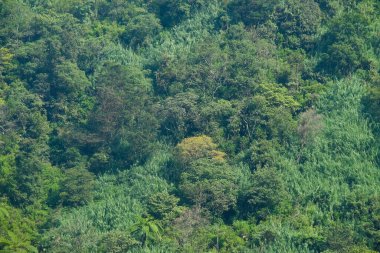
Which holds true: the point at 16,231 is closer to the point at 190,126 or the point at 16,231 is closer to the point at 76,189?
the point at 76,189

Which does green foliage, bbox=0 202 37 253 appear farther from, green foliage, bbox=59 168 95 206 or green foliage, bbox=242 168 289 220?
green foliage, bbox=242 168 289 220

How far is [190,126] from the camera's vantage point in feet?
136

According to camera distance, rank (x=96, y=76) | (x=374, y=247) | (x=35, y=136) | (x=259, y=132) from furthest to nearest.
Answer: (x=96, y=76) < (x=35, y=136) < (x=259, y=132) < (x=374, y=247)

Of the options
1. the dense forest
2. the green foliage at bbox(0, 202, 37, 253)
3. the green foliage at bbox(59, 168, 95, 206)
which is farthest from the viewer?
the green foliage at bbox(59, 168, 95, 206)

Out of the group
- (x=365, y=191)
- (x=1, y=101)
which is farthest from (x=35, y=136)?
(x=365, y=191)

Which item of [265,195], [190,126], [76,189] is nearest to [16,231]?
[76,189]

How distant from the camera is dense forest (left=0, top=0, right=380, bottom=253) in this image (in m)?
35.8

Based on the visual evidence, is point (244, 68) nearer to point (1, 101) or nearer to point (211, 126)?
point (211, 126)

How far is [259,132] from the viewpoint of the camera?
4016 centimetres

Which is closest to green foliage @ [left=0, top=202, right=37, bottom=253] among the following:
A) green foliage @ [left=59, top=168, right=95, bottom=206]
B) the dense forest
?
the dense forest

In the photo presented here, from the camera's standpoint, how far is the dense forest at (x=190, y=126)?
3584 centimetres

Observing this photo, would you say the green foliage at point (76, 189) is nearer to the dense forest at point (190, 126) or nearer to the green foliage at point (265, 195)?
the dense forest at point (190, 126)

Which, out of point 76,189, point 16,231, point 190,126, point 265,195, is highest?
point 265,195

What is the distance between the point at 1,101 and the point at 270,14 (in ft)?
45.9
